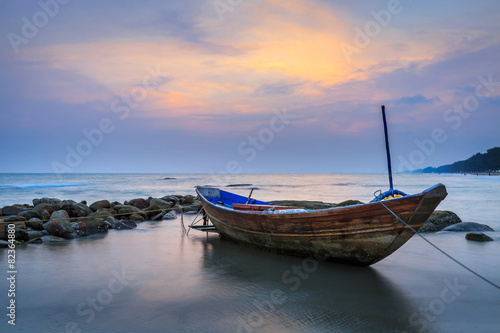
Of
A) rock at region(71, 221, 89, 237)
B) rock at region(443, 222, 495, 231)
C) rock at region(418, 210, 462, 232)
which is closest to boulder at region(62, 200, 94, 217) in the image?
rock at region(71, 221, 89, 237)

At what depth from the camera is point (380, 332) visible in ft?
14.9

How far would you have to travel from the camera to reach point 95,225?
12297mm

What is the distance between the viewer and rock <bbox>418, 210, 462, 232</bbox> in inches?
479

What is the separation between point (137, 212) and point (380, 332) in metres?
13.2

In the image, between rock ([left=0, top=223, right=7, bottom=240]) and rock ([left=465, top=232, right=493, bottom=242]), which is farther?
rock ([left=465, top=232, right=493, bottom=242])

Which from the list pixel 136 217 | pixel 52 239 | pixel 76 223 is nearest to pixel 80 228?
pixel 76 223

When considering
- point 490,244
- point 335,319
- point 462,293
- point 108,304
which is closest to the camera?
point 335,319

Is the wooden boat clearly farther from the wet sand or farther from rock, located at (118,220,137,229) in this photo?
rock, located at (118,220,137,229)

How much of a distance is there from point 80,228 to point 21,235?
1757mm

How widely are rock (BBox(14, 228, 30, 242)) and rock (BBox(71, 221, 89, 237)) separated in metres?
1.39

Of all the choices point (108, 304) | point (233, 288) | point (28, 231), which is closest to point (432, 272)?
point (233, 288)

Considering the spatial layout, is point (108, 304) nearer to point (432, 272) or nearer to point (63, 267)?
point (63, 267)

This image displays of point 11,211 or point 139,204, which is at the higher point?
point 11,211

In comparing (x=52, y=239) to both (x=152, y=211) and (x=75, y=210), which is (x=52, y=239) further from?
(x=152, y=211)
